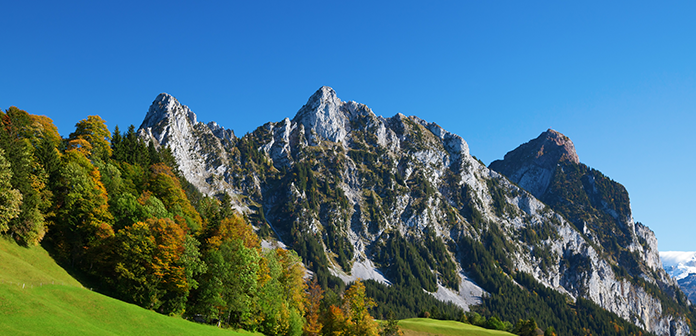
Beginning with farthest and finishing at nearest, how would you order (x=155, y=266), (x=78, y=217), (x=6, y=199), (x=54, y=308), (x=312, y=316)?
(x=312, y=316) → (x=78, y=217) → (x=155, y=266) → (x=6, y=199) → (x=54, y=308)

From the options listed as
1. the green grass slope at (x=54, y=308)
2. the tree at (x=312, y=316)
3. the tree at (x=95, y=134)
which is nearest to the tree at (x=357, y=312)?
the tree at (x=312, y=316)

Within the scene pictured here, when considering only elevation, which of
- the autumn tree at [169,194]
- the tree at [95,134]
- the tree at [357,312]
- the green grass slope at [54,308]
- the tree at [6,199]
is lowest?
the green grass slope at [54,308]

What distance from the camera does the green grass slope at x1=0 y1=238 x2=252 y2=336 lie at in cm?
3978

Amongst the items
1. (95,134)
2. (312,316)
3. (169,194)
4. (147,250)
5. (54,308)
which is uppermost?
(95,134)

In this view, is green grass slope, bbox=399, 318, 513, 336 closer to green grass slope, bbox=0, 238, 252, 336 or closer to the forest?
the forest

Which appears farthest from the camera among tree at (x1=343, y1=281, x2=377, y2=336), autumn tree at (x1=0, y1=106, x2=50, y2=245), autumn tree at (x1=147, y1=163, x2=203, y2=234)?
autumn tree at (x1=147, y1=163, x2=203, y2=234)

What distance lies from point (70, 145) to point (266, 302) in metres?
63.9

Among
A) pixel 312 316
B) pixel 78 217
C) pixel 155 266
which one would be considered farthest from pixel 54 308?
pixel 312 316

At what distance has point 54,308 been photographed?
43.9 meters

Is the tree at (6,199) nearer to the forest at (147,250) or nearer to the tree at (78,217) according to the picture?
the forest at (147,250)

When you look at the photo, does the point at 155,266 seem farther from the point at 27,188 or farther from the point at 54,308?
the point at 27,188

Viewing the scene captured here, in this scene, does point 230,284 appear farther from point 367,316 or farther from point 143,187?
point 143,187

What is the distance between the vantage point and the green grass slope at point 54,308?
3978 centimetres

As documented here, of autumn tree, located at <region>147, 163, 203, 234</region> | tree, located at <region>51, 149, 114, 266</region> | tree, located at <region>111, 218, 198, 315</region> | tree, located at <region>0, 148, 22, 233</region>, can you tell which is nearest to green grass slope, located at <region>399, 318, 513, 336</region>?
autumn tree, located at <region>147, 163, 203, 234</region>
